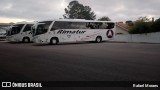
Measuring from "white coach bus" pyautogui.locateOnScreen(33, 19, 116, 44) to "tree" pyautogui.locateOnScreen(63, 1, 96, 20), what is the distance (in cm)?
6270

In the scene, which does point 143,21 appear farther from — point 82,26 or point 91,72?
point 91,72

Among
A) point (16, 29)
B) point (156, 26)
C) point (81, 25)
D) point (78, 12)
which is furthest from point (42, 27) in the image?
point (78, 12)

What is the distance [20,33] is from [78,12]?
64.0 m

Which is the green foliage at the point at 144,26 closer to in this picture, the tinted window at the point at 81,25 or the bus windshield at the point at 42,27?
→ the tinted window at the point at 81,25

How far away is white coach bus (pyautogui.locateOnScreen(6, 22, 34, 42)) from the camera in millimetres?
35000

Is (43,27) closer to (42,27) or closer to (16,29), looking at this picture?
(42,27)

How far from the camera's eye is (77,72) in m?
9.05

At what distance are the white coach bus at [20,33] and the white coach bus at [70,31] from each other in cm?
669

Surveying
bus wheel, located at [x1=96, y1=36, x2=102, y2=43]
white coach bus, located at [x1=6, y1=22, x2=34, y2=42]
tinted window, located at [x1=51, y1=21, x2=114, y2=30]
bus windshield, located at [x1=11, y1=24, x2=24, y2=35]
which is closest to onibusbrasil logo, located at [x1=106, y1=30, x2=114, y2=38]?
tinted window, located at [x1=51, y1=21, x2=114, y2=30]

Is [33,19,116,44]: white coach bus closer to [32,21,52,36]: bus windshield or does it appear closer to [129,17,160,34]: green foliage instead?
[32,21,52,36]: bus windshield

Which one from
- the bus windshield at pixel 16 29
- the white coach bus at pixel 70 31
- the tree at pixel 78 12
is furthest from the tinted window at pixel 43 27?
the tree at pixel 78 12

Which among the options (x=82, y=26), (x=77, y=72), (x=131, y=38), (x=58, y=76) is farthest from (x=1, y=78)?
(x=131, y=38)

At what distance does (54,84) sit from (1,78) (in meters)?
1.94

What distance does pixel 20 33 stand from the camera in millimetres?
34969
